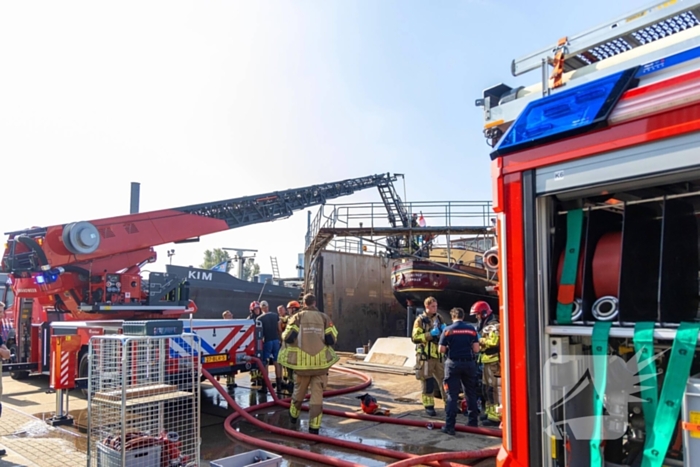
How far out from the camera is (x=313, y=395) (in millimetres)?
6215

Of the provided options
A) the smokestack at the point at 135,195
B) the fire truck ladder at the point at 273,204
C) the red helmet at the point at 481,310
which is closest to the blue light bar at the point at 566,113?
the red helmet at the point at 481,310

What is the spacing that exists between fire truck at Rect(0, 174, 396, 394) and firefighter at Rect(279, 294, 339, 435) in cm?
182

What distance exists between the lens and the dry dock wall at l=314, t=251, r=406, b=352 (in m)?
18.2

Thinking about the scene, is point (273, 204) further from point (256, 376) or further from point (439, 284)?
point (256, 376)

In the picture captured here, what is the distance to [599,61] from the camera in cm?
272

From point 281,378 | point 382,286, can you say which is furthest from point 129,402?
point 382,286

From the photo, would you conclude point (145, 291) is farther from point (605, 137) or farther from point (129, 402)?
point (605, 137)

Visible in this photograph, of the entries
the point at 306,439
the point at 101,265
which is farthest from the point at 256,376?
the point at 306,439

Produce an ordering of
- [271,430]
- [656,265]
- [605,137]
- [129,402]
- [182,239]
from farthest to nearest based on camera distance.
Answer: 1. [182,239]
2. [271,430]
3. [129,402]
4. [656,265]
5. [605,137]

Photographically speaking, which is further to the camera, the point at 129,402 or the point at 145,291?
the point at 145,291

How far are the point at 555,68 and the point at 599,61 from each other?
0.74 ft

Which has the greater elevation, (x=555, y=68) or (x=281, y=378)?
(x=555, y=68)

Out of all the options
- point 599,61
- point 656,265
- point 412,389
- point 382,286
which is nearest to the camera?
point 656,265

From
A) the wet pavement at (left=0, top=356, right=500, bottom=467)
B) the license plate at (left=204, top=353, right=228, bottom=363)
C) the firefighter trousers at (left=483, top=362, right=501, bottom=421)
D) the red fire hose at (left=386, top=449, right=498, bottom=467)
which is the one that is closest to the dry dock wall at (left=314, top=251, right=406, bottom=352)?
the wet pavement at (left=0, top=356, right=500, bottom=467)
